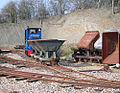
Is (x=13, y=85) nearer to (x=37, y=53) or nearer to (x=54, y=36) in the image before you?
(x=37, y=53)

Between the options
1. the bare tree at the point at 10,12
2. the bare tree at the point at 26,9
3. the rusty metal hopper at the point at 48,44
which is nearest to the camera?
the rusty metal hopper at the point at 48,44

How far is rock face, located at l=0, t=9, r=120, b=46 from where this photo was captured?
34.5m

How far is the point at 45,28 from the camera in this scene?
135 ft

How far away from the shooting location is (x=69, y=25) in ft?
124

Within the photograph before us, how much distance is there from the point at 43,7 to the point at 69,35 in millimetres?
18258

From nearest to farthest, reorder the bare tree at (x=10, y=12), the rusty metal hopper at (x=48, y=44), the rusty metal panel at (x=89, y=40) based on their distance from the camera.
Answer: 1. the rusty metal hopper at (x=48, y=44)
2. the rusty metal panel at (x=89, y=40)
3. the bare tree at (x=10, y=12)

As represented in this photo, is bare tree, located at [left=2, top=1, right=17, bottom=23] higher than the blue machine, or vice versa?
bare tree, located at [left=2, top=1, right=17, bottom=23]

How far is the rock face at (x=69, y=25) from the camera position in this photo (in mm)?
34469

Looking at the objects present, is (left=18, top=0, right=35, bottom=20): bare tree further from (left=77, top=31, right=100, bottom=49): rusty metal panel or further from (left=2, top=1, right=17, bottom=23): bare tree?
(left=77, top=31, right=100, bottom=49): rusty metal panel

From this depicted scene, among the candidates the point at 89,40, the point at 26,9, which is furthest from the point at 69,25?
the point at 89,40

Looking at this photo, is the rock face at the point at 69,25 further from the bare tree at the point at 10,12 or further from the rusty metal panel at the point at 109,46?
the rusty metal panel at the point at 109,46

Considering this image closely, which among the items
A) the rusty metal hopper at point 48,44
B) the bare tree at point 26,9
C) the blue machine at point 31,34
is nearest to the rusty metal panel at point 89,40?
the rusty metal hopper at point 48,44

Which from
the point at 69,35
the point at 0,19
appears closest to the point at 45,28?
the point at 69,35

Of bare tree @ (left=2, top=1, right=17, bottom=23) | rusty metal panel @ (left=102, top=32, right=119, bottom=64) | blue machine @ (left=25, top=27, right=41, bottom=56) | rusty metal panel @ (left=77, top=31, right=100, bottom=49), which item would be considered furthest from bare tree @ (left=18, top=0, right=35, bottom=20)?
rusty metal panel @ (left=102, top=32, right=119, bottom=64)
